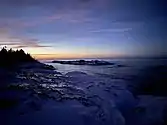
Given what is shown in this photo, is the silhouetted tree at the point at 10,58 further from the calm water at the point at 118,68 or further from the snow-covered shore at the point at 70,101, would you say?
the calm water at the point at 118,68

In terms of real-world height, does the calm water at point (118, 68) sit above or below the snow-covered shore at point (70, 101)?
above

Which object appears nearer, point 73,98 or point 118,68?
point 73,98

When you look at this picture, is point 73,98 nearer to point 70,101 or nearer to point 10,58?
point 70,101

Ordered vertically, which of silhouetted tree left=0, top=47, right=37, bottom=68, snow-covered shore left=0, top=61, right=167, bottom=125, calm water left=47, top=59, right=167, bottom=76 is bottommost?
snow-covered shore left=0, top=61, right=167, bottom=125

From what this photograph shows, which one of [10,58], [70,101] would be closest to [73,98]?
[70,101]

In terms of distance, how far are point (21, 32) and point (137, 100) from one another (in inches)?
29.2

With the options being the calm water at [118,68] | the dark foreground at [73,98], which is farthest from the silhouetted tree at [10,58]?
the calm water at [118,68]

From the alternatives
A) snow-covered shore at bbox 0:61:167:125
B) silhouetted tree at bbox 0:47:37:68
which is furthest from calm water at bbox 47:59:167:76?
silhouetted tree at bbox 0:47:37:68

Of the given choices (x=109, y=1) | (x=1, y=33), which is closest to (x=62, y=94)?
(x=1, y=33)

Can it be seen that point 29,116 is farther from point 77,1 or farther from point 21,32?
point 77,1

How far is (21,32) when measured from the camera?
1.44 m

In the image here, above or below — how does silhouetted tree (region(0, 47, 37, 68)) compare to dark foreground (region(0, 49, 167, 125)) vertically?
above

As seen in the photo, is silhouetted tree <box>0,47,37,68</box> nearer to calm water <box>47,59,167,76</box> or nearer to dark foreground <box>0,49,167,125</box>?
dark foreground <box>0,49,167,125</box>

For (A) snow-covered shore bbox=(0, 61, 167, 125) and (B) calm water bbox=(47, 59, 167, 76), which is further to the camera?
(B) calm water bbox=(47, 59, 167, 76)
